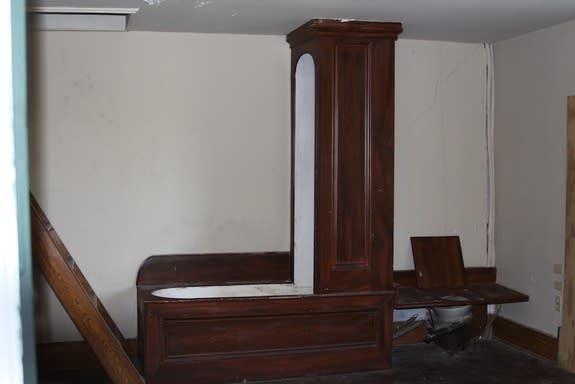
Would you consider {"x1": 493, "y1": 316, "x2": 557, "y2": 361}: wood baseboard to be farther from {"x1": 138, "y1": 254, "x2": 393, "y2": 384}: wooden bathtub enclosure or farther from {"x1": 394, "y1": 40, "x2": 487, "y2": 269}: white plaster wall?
{"x1": 138, "y1": 254, "x2": 393, "y2": 384}: wooden bathtub enclosure

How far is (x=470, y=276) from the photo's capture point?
21.4ft

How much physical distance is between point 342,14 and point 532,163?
2237 millimetres

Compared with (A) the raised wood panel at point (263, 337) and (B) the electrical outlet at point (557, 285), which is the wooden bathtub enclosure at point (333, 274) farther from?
(B) the electrical outlet at point (557, 285)

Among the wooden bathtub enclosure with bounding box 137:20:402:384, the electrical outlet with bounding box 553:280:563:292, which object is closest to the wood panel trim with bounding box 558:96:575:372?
the electrical outlet with bounding box 553:280:563:292

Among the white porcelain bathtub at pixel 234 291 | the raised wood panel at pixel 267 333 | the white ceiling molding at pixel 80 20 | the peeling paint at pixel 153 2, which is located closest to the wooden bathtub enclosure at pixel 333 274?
the raised wood panel at pixel 267 333

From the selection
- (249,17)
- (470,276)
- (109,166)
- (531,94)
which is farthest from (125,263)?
(531,94)

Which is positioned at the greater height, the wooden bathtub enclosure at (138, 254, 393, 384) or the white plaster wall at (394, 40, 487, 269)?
the white plaster wall at (394, 40, 487, 269)

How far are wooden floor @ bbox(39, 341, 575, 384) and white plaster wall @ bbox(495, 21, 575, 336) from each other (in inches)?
15.9

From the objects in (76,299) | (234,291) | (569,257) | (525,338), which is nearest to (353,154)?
(234,291)

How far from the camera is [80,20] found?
536cm

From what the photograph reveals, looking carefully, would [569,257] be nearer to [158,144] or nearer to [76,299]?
[158,144]

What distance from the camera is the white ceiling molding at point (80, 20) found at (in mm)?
5176

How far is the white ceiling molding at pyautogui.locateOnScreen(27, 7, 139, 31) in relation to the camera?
5176mm

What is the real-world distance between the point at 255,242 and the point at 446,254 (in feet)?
6.04
